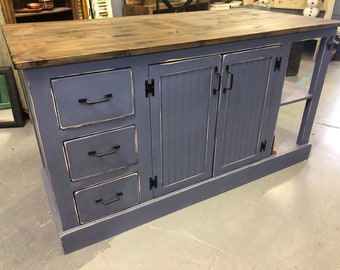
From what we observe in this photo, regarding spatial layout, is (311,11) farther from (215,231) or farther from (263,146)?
(215,231)

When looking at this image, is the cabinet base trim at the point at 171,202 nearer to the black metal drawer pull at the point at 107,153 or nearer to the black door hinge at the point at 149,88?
the black metal drawer pull at the point at 107,153

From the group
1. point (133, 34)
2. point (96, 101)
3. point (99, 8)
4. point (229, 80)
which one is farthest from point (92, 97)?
point (99, 8)

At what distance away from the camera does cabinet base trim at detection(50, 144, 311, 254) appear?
1.55m

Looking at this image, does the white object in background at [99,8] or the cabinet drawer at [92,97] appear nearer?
the cabinet drawer at [92,97]

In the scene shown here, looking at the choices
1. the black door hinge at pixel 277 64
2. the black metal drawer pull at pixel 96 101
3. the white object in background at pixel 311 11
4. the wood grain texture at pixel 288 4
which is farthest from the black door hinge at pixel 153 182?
the wood grain texture at pixel 288 4

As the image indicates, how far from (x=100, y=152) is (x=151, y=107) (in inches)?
12.3

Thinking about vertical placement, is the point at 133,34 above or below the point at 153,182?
above

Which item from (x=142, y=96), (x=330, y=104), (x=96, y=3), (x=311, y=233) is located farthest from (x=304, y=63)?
(x=142, y=96)

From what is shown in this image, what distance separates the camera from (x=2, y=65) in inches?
104

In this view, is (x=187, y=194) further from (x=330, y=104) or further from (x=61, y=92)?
(x=330, y=104)

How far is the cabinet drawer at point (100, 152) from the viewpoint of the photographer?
1354mm

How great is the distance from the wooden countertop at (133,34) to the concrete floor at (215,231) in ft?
3.11

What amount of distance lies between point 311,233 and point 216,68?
1.02 metres

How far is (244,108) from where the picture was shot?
1761 mm
